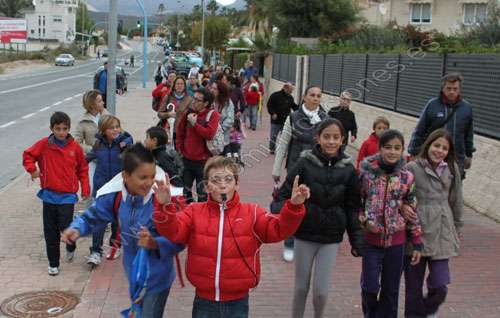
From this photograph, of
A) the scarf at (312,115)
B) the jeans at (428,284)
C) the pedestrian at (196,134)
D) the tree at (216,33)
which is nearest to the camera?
the jeans at (428,284)

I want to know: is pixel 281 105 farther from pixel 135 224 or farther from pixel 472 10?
pixel 472 10

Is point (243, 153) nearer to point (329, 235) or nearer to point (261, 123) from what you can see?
point (261, 123)

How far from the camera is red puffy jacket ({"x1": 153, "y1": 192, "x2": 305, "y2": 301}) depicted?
11.3 ft

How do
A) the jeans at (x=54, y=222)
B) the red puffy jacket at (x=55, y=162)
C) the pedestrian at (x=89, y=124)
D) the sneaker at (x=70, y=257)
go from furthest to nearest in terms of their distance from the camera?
1. the pedestrian at (x=89, y=124)
2. the sneaker at (x=70, y=257)
3. the jeans at (x=54, y=222)
4. the red puffy jacket at (x=55, y=162)

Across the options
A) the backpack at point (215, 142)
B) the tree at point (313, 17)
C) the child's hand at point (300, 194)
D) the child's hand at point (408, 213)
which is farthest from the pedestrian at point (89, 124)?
the tree at point (313, 17)

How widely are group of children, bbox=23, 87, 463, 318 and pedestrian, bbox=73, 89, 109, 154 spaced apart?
0.55 meters

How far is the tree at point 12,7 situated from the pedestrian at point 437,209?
127724mm

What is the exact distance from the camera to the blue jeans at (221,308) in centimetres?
354

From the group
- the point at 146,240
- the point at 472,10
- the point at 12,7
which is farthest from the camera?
the point at 12,7

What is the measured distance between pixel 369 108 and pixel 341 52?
436 centimetres

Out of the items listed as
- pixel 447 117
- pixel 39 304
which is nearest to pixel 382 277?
pixel 447 117

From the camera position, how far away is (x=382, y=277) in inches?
187

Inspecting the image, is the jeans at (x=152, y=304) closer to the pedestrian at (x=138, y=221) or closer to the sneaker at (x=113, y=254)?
the pedestrian at (x=138, y=221)

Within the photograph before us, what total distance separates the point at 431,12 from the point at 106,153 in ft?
125
